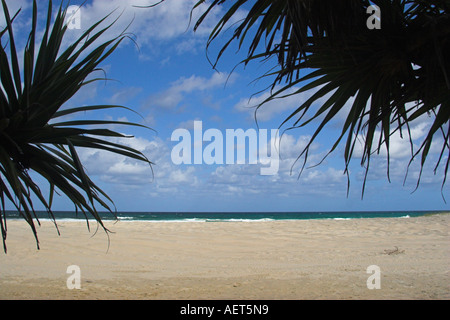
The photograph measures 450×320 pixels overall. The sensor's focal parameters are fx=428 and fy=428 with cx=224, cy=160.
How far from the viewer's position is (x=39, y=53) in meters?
3.09

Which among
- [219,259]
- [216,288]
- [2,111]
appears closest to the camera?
[2,111]

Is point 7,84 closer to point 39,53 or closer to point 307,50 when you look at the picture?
point 39,53

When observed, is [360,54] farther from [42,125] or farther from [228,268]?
[228,268]

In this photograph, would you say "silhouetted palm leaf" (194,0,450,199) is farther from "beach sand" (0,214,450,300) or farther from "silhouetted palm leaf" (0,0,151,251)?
"beach sand" (0,214,450,300)

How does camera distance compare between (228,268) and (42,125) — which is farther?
(228,268)

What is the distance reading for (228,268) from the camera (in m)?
7.30

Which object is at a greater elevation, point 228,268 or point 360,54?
Result: point 360,54

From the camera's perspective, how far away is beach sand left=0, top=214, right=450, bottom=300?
4.91 m

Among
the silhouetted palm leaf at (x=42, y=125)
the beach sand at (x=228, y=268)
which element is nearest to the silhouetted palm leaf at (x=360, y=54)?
the silhouetted palm leaf at (x=42, y=125)

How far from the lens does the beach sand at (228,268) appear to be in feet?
16.1

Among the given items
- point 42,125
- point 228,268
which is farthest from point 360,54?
point 228,268

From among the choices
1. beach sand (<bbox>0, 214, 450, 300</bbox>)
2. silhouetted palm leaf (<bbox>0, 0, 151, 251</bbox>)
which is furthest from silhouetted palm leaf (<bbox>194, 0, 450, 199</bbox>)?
beach sand (<bbox>0, 214, 450, 300</bbox>)
